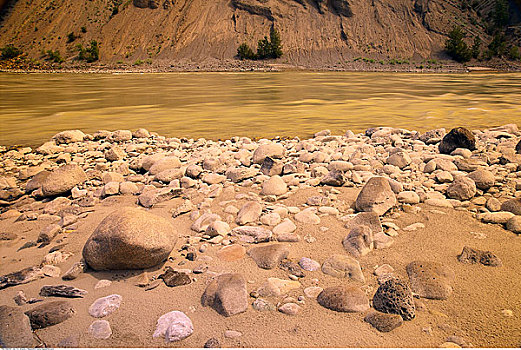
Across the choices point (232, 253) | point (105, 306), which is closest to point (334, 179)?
point (232, 253)

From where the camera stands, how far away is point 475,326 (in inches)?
67.9

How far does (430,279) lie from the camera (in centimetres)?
206

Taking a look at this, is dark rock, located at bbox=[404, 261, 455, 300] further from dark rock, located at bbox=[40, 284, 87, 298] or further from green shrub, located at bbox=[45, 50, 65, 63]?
green shrub, located at bbox=[45, 50, 65, 63]

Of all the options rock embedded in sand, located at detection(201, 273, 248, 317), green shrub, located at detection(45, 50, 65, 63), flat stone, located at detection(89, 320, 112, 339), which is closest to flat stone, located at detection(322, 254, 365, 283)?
rock embedded in sand, located at detection(201, 273, 248, 317)

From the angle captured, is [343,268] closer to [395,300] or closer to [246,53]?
[395,300]

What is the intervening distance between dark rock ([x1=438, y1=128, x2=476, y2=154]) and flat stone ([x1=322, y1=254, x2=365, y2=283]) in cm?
306

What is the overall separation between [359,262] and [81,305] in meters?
1.77

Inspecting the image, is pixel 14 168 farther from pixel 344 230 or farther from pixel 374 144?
pixel 374 144

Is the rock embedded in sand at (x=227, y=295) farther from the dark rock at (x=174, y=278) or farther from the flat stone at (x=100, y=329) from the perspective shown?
the flat stone at (x=100, y=329)

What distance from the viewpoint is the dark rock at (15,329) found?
1578 mm

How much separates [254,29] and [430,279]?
5734 centimetres

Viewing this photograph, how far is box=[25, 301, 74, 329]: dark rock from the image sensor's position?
1.73 metres

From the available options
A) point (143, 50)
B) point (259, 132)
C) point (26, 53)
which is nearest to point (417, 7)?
point (143, 50)

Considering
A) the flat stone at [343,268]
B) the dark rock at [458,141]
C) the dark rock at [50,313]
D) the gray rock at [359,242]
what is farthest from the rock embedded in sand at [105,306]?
the dark rock at [458,141]
